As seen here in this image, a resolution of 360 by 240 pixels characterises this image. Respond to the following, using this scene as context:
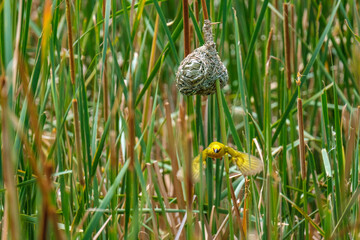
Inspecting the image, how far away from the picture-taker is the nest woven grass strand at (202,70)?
0.91 metres

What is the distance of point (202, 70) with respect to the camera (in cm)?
92

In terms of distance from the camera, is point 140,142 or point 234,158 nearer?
point 234,158

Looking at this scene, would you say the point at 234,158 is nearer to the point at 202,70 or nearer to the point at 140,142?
the point at 202,70

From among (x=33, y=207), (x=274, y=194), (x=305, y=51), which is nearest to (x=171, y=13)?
(x=305, y=51)

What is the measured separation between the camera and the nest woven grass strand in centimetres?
91

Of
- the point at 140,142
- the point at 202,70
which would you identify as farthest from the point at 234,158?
the point at 140,142

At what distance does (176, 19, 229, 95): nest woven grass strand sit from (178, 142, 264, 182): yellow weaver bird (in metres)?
0.12

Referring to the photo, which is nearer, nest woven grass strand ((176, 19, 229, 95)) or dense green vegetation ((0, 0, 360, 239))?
dense green vegetation ((0, 0, 360, 239))

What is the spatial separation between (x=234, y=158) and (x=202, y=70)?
0.57 ft

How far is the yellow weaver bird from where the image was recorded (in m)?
0.83

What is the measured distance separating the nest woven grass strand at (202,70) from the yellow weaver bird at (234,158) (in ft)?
0.40

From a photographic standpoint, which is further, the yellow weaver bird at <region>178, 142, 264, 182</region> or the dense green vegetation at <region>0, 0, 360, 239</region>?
the yellow weaver bird at <region>178, 142, 264, 182</region>

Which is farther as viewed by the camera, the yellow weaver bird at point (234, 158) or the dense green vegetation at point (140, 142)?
the yellow weaver bird at point (234, 158)

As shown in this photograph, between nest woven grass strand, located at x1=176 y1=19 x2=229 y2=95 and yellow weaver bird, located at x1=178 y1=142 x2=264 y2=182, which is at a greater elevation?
nest woven grass strand, located at x1=176 y1=19 x2=229 y2=95
